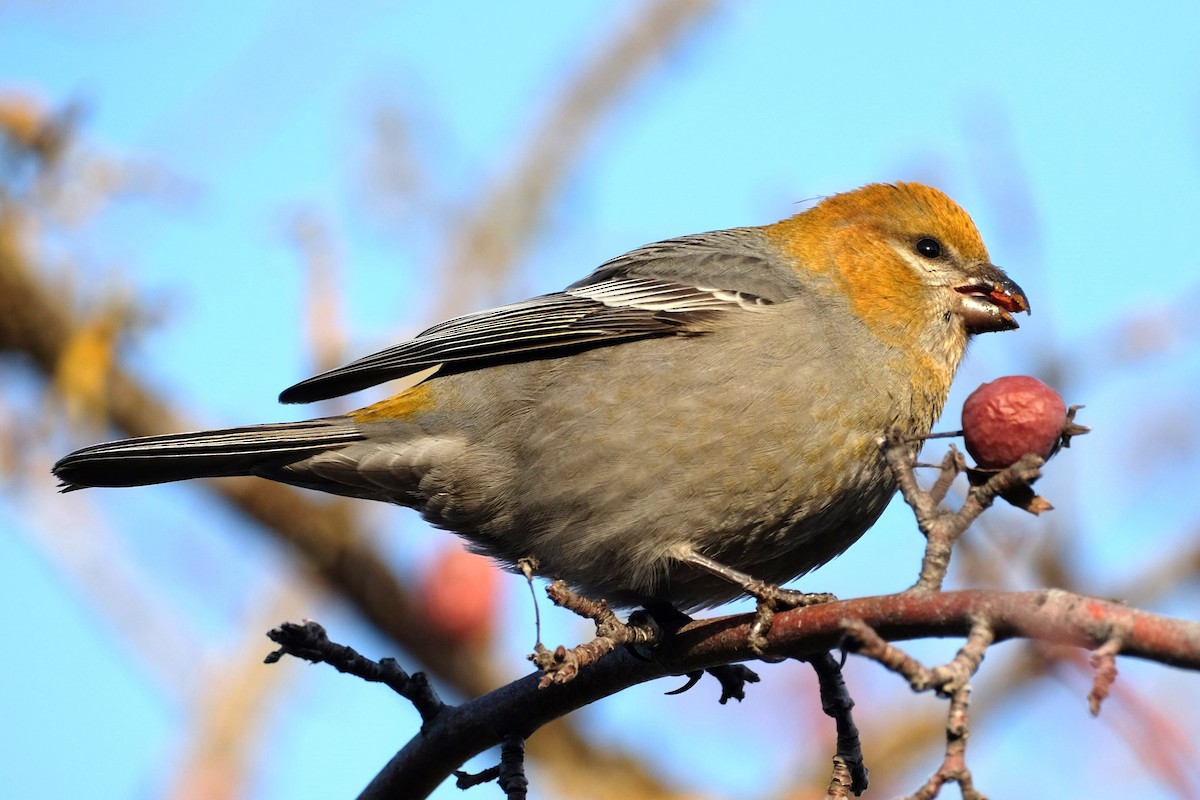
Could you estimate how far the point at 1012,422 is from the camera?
291 centimetres

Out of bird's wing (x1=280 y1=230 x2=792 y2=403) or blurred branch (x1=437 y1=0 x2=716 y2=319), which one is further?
blurred branch (x1=437 y1=0 x2=716 y2=319)

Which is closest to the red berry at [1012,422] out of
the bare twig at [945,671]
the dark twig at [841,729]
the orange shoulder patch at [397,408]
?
the bare twig at [945,671]

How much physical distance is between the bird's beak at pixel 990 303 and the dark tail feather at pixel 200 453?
255 cm

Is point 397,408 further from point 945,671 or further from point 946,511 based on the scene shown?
point 945,671

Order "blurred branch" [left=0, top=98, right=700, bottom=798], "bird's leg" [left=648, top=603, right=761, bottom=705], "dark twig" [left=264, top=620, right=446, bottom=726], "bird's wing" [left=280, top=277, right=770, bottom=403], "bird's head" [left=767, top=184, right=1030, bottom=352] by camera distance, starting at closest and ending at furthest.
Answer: "dark twig" [left=264, top=620, right=446, bottom=726]
"bird's leg" [left=648, top=603, right=761, bottom=705]
"bird's wing" [left=280, top=277, right=770, bottom=403]
"bird's head" [left=767, top=184, right=1030, bottom=352]
"blurred branch" [left=0, top=98, right=700, bottom=798]

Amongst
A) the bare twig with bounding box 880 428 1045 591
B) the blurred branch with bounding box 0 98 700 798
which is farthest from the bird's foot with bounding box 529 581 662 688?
the blurred branch with bounding box 0 98 700 798

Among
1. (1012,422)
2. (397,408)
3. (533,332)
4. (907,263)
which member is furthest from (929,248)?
(1012,422)

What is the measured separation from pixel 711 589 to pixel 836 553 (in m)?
0.52

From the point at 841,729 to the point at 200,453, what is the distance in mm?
2596

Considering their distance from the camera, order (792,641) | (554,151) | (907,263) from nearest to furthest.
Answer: (792,641) → (907,263) → (554,151)

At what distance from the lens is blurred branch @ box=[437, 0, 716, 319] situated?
437 inches

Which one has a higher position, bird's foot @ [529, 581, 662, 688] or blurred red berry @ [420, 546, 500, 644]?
blurred red berry @ [420, 546, 500, 644]

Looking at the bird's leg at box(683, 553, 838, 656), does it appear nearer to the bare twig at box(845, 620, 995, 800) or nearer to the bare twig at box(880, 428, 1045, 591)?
the bare twig at box(880, 428, 1045, 591)

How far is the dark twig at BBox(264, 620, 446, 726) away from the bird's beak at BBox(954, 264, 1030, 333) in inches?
112
